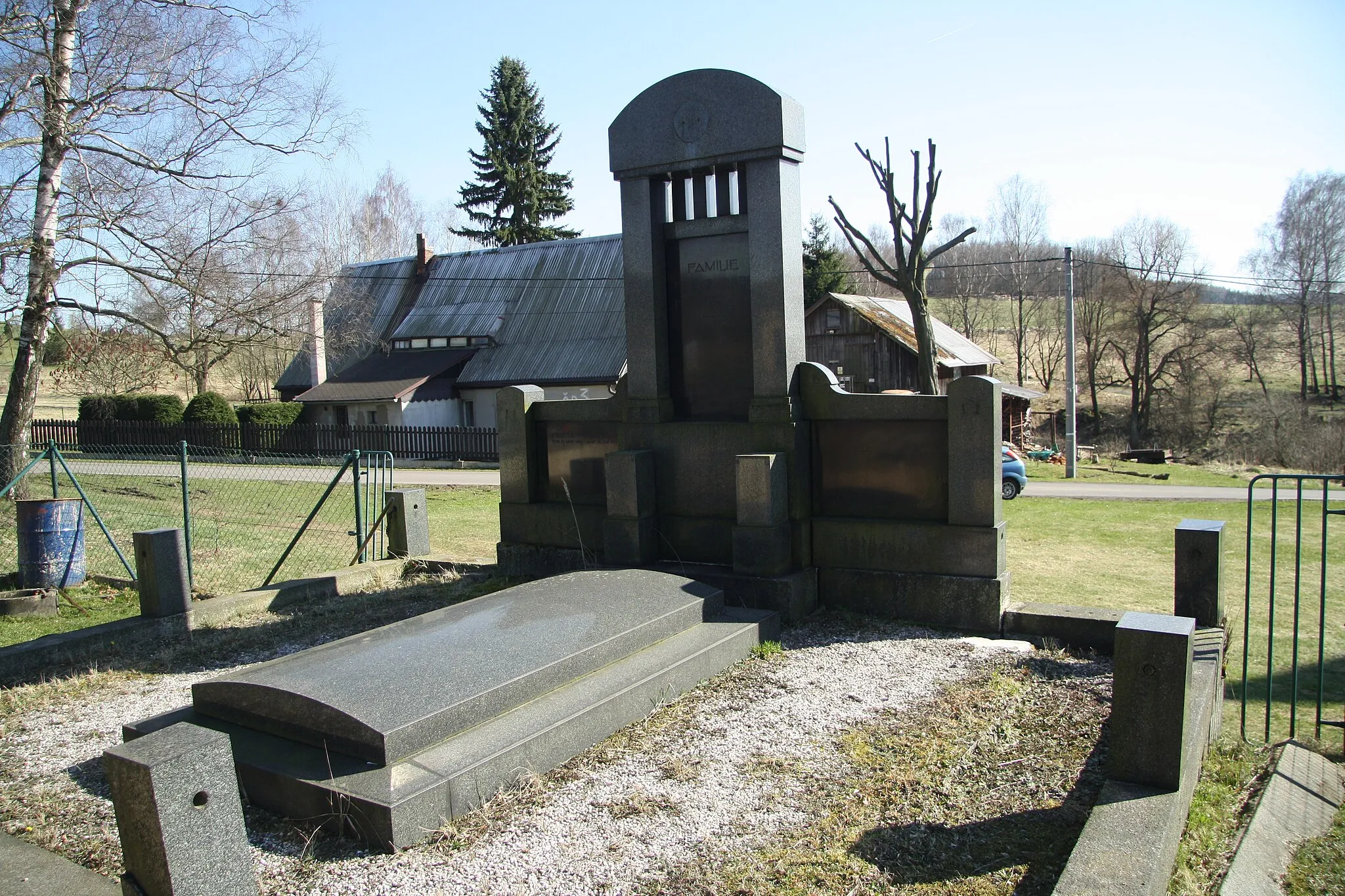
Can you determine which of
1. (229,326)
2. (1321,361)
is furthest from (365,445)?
(1321,361)

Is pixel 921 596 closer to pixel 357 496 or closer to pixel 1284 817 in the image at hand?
pixel 1284 817

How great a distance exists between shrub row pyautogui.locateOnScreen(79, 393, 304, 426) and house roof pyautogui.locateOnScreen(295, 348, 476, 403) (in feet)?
3.33

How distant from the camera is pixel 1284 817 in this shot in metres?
3.95

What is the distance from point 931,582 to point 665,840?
12.3ft

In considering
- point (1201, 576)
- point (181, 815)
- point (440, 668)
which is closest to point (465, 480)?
point (440, 668)

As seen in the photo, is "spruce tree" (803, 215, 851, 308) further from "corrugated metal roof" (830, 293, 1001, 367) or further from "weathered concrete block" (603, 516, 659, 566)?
"weathered concrete block" (603, 516, 659, 566)

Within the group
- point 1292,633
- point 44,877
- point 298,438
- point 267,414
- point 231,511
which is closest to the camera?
point 44,877

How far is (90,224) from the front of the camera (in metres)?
11.9

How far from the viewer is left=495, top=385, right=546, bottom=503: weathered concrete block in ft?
28.2

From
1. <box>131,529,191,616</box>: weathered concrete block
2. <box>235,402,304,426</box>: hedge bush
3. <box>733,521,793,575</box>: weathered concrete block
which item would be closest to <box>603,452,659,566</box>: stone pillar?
<box>733,521,793,575</box>: weathered concrete block

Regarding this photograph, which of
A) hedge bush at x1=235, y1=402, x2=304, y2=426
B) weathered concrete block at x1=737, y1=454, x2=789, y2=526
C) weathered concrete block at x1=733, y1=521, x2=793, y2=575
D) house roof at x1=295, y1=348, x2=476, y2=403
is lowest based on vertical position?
weathered concrete block at x1=733, y1=521, x2=793, y2=575

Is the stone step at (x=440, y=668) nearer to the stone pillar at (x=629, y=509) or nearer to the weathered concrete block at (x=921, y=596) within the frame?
the stone pillar at (x=629, y=509)

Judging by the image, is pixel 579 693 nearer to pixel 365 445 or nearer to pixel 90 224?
pixel 90 224

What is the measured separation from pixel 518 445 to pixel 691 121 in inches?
131
